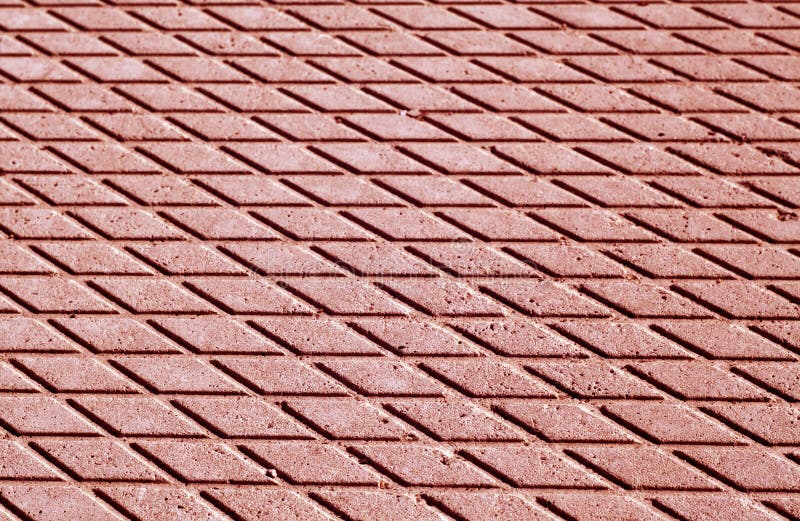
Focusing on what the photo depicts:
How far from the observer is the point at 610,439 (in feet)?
10.0

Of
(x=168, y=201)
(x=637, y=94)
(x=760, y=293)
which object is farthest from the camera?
(x=637, y=94)

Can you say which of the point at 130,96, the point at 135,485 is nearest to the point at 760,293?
the point at 135,485

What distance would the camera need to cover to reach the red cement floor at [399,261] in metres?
3.04

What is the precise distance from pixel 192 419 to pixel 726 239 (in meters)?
2.16

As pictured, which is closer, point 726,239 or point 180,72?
point 726,239

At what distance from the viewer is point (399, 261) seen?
3.38m

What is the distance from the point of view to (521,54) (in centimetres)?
385

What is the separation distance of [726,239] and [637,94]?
76 centimetres

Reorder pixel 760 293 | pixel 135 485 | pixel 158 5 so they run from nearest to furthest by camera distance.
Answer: pixel 135 485
pixel 760 293
pixel 158 5

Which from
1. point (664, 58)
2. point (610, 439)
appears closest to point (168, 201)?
point (610, 439)

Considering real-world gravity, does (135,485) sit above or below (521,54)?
below

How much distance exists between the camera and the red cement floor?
3.04 meters

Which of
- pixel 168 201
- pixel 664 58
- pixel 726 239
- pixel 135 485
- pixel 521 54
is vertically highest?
pixel 664 58

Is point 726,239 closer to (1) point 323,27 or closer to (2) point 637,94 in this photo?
(2) point 637,94
